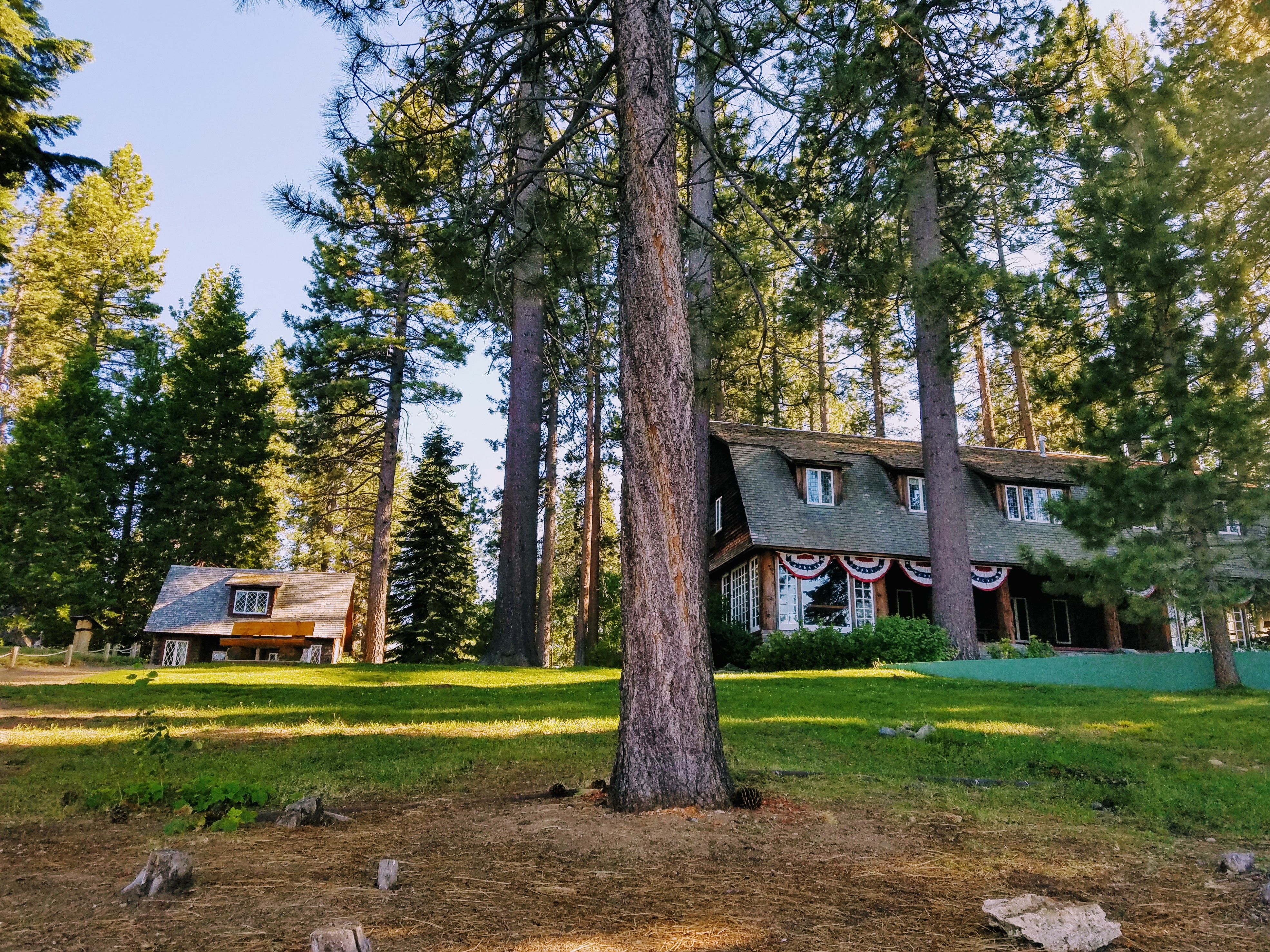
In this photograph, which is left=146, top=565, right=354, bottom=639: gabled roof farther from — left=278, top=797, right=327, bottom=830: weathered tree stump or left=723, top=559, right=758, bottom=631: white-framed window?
left=278, top=797, right=327, bottom=830: weathered tree stump

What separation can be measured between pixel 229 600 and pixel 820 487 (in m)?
20.7

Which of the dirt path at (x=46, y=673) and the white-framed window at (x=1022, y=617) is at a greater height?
the white-framed window at (x=1022, y=617)

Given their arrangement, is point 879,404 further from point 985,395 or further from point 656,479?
point 656,479

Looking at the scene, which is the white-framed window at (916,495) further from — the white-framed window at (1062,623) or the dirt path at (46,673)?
the dirt path at (46,673)

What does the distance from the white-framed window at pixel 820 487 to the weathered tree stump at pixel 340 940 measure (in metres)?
20.3

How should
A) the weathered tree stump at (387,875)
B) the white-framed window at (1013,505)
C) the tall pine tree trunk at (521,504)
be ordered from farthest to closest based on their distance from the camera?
the white-framed window at (1013,505) < the tall pine tree trunk at (521,504) < the weathered tree stump at (387,875)

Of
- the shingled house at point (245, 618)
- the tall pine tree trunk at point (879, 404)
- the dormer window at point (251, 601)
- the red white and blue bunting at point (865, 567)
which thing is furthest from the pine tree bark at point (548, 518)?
the tall pine tree trunk at point (879, 404)

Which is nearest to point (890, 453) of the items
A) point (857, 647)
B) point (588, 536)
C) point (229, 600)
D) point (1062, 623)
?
point (1062, 623)

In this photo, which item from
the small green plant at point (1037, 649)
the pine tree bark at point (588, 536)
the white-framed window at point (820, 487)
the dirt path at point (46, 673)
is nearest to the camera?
the dirt path at point (46, 673)

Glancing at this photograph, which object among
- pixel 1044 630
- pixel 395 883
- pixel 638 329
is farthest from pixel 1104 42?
pixel 1044 630

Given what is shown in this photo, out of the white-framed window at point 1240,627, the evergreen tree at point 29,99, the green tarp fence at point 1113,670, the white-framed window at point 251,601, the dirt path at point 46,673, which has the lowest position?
the dirt path at point 46,673

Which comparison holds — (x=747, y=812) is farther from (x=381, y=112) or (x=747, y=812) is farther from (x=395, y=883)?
(x=381, y=112)

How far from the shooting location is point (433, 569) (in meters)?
30.5

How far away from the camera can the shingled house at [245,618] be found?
26703 mm
